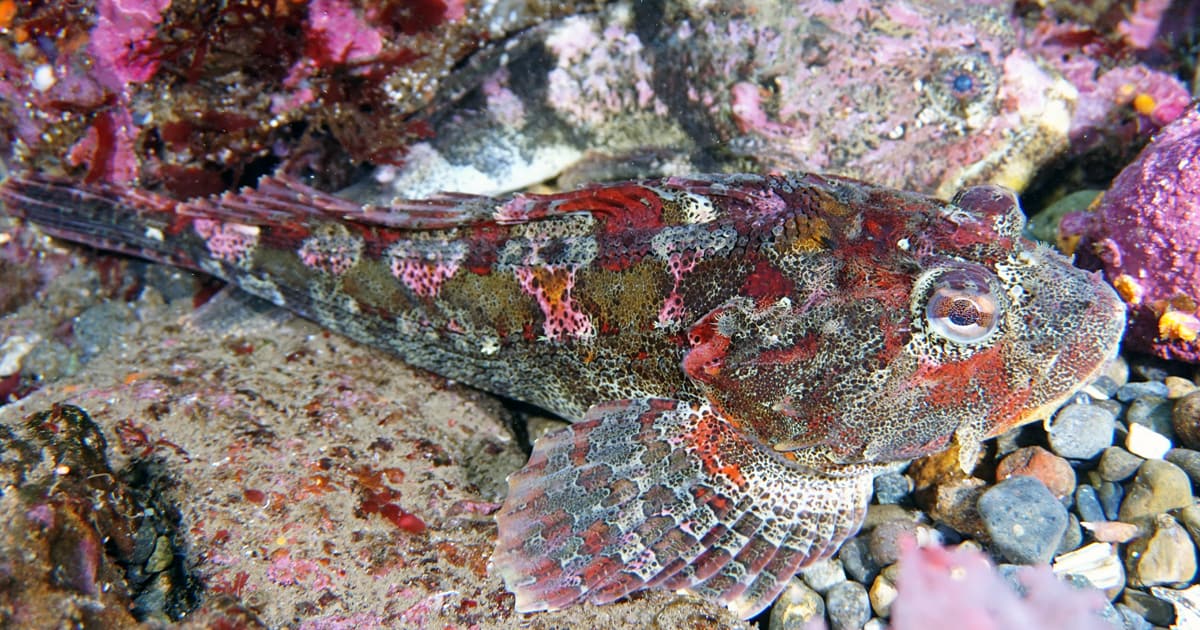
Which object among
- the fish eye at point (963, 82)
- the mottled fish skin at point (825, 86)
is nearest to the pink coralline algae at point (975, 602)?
the mottled fish skin at point (825, 86)

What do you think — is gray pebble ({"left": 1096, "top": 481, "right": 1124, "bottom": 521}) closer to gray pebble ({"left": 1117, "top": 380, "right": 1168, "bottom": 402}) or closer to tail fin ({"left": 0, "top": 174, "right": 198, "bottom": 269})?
gray pebble ({"left": 1117, "top": 380, "right": 1168, "bottom": 402})

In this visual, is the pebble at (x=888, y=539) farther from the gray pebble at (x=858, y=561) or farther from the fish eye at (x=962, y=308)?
the fish eye at (x=962, y=308)

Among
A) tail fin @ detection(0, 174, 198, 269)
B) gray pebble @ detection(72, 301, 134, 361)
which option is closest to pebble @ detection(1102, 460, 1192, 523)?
tail fin @ detection(0, 174, 198, 269)

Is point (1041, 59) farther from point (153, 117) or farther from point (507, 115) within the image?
point (153, 117)

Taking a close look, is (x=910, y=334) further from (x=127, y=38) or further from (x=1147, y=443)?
(x=127, y=38)

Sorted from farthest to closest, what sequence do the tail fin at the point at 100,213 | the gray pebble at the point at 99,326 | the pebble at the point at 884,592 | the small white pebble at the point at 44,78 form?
the gray pebble at the point at 99,326 → the tail fin at the point at 100,213 → the small white pebble at the point at 44,78 → the pebble at the point at 884,592

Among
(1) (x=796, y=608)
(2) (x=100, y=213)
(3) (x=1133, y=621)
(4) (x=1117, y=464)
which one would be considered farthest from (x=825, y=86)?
(2) (x=100, y=213)
